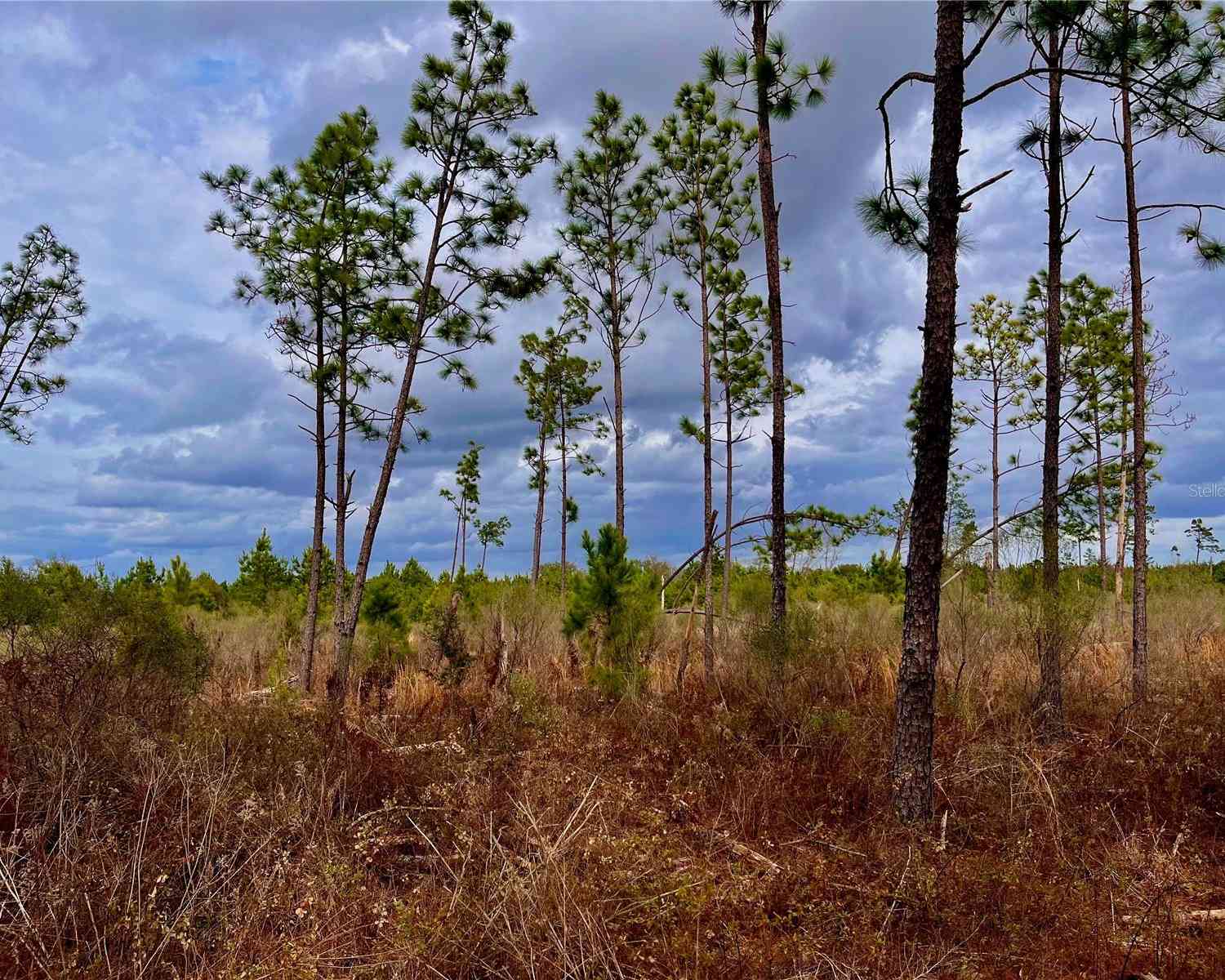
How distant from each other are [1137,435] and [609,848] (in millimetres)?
8578

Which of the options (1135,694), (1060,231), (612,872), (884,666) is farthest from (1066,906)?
(1060,231)

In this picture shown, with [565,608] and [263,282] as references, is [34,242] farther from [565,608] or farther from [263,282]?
[565,608]

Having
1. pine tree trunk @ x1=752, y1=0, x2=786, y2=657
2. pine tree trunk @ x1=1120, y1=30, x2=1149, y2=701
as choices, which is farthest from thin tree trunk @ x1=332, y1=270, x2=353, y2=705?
pine tree trunk @ x1=1120, y1=30, x2=1149, y2=701

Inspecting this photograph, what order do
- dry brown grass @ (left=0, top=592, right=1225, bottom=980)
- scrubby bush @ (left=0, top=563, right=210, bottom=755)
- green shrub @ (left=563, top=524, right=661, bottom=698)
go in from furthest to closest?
green shrub @ (left=563, top=524, right=661, bottom=698) < scrubby bush @ (left=0, top=563, right=210, bottom=755) < dry brown grass @ (left=0, top=592, right=1225, bottom=980)

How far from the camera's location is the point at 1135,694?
9.69 meters

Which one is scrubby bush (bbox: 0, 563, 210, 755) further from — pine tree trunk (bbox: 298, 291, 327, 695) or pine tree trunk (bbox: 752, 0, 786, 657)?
pine tree trunk (bbox: 752, 0, 786, 657)

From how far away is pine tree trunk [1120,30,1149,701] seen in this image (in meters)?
9.82

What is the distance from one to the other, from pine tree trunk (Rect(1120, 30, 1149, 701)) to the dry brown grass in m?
0.90

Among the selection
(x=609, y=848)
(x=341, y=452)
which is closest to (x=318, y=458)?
(x=341, y=452)

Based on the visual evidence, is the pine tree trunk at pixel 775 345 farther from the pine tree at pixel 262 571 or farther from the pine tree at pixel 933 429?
the pine tree at pixel 262 571

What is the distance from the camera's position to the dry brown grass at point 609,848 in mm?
4055

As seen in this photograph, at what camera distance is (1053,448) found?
30.5 feet

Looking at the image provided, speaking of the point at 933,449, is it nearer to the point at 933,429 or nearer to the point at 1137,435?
the point at 933,429

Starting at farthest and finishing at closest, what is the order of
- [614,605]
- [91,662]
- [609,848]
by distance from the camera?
[614,605]
[91,662]
[609,848]
